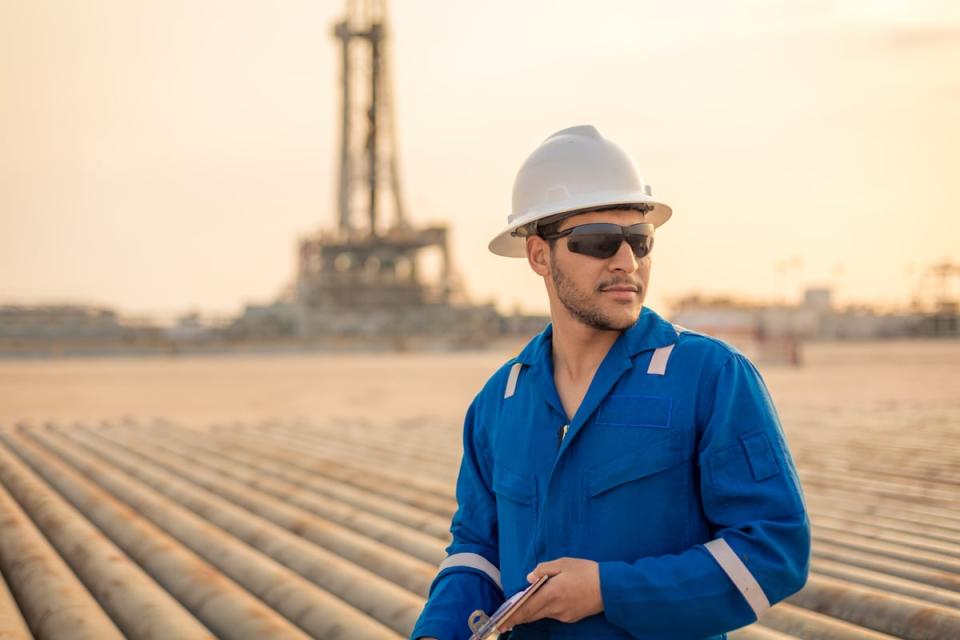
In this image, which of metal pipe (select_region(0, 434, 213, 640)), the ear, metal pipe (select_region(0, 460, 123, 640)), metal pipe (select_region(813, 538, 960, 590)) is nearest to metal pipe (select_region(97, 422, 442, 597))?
metal pipe (select_region(0, 434, 213, 640))

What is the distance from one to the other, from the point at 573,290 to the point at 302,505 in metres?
4.31

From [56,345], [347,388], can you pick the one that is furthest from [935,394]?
[56,345]

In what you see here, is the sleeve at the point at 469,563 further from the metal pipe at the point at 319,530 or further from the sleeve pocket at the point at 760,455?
the metal pipe at the point at 319,530

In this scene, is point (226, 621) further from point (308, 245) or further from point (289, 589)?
point (308, 245)

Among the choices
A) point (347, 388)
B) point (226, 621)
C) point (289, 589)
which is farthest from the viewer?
point (347, 388)

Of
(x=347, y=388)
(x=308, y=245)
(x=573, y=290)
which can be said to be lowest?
(x=347, y=388)

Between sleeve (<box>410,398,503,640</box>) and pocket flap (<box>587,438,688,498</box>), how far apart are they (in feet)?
1.53

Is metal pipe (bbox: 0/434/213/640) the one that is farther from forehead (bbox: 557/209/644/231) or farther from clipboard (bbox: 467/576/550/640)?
forehead (bbox: 557/209/644/231)

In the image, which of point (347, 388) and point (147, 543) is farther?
point (347, 388)

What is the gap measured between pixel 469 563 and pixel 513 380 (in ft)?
1.49

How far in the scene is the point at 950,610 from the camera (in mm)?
3463

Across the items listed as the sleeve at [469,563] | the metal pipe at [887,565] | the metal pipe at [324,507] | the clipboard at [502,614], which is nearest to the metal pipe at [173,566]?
the metal pipe at [324,507]

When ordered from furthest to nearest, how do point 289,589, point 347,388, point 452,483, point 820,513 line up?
point 347,388 < point 452,483 < point 820,513 < point 289,589

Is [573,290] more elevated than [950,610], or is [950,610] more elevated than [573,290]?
[573,290]
